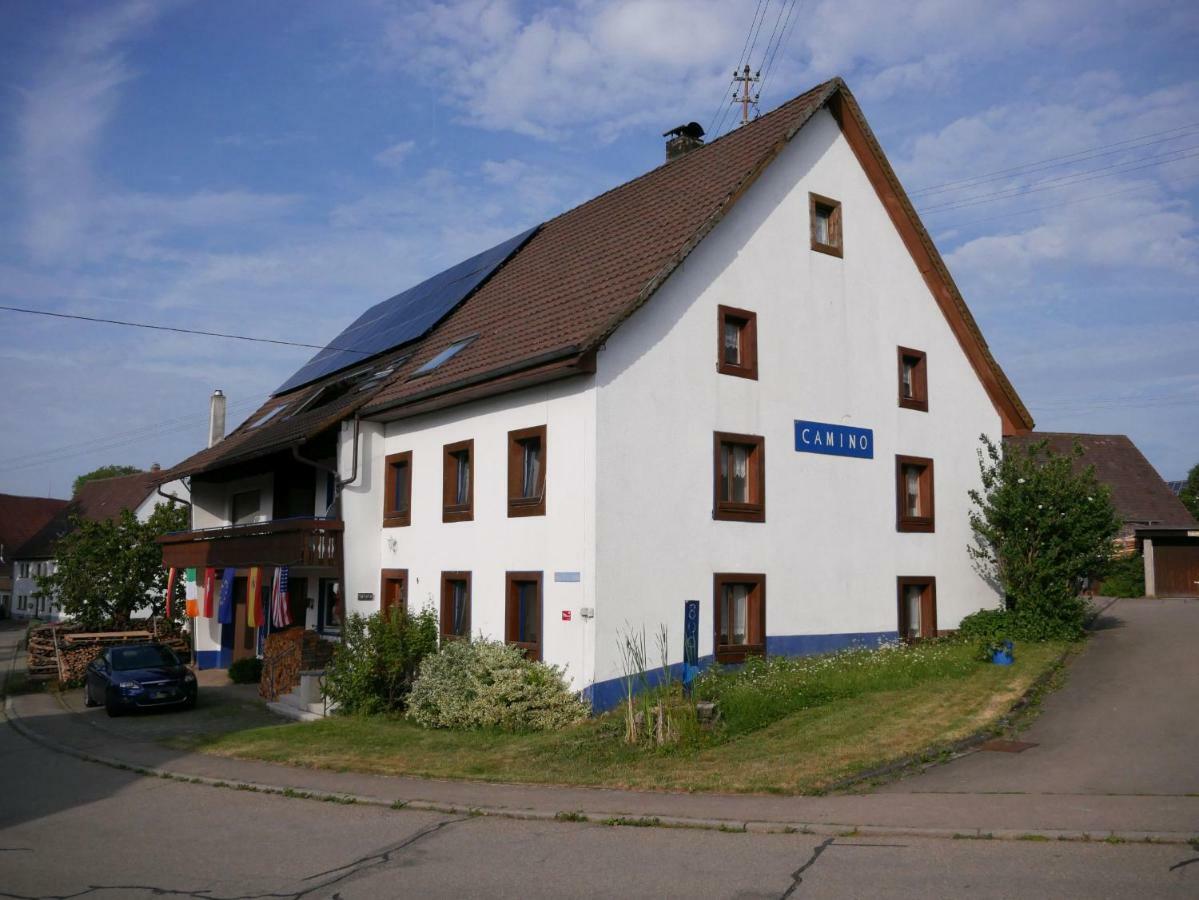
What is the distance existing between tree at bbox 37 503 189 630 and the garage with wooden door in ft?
111

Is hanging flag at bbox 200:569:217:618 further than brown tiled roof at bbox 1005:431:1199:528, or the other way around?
brown tiled roof at bbox 1005:431:1199:528

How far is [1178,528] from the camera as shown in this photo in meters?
37.6

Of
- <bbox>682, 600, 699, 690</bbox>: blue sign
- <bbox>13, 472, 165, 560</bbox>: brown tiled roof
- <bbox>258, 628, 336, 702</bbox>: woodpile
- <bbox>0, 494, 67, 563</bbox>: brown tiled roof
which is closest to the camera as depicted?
<bbox>682, 600, 699, 690</bbox>: blue sign

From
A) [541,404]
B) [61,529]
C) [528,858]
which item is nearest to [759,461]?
[541,404]

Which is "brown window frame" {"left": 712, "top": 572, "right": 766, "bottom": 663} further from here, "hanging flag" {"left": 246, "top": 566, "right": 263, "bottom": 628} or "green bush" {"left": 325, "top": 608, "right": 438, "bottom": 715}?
"hanging flag" {"left": 246, "top": 566, "right": 263, "bottom": 628}

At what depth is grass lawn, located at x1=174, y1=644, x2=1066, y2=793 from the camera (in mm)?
12289

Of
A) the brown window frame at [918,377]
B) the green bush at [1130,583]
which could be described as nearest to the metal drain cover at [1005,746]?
the brown window frame at [918,377]

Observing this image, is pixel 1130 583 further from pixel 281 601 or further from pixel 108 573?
pixel 108 573


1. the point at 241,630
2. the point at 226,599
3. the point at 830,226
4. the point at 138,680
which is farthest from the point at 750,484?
the point at 241,630

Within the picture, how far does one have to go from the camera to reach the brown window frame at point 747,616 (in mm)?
18016

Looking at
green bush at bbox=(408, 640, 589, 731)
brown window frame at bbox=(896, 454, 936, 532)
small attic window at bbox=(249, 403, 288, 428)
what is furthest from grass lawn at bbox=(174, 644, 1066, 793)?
small attic window at bbox=(249, 403, 288, 428)

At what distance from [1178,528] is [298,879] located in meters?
37.1

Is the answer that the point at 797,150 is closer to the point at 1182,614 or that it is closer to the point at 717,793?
Answer: the point at 717,793

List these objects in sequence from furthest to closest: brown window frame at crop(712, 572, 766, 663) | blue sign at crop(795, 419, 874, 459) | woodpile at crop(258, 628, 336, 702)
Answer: woodpile at crop(258, 628, 336, 702)
blue sign at crop(795, 419, 874, 459)
brown window frame at crop(712, 572, 766, 663)
